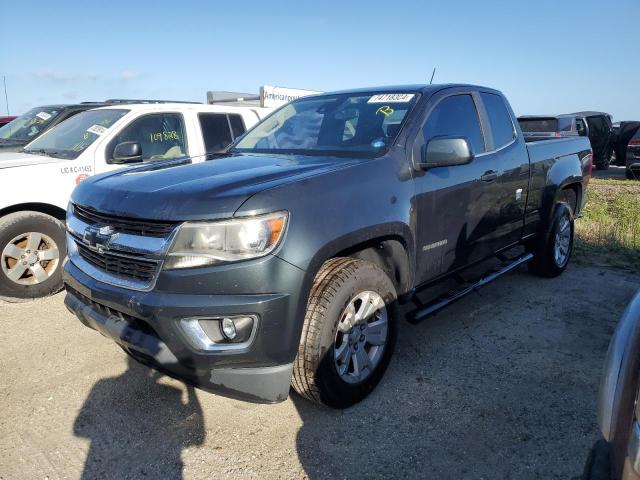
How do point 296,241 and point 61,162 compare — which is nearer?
point 296,241

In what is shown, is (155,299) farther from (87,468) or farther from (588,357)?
(588,357)

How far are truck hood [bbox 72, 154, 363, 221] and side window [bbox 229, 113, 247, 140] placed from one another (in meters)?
3.18

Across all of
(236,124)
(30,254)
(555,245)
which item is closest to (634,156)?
(555,245)

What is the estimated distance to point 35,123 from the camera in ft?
22.0

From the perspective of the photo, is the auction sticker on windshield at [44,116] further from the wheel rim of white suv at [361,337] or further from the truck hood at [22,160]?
the wheel rim of white suv at [361,337]

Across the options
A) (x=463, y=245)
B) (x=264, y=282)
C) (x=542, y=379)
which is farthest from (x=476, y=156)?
(x=264, y=282)

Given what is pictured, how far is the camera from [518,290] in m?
5.01

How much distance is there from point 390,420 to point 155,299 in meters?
1.43

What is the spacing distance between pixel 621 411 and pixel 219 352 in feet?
5.29

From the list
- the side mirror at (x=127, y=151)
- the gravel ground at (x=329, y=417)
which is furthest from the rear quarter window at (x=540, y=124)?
the side mirror at (x=127, y=151)

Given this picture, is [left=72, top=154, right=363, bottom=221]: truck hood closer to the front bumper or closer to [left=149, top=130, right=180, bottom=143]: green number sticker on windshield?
the front bumper

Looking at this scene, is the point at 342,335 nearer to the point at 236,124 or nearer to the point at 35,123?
the point at 236,124

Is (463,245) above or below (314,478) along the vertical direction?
above

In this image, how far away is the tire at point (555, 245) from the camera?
510cm
